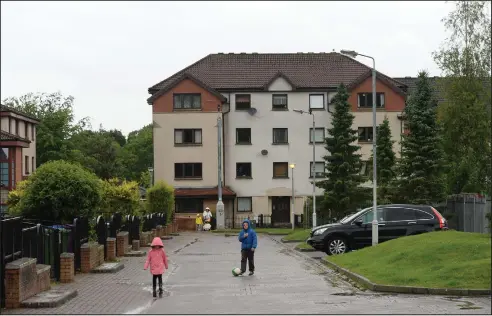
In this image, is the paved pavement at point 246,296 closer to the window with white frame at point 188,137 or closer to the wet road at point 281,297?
the wet road at point 281,297

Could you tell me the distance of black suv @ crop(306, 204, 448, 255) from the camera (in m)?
27.9

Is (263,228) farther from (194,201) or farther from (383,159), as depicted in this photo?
(383,159)

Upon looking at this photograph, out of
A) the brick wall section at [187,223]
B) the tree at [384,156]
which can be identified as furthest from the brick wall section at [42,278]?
the brick wall section at [187,223]

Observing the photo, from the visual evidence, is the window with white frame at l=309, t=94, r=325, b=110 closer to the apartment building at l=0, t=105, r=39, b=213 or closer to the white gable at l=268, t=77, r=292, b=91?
the white gable at l=268, t=77, r=292, b=91

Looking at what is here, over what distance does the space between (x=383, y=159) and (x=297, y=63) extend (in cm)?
1877

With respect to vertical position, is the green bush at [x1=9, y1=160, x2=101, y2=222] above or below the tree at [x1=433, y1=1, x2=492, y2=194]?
below

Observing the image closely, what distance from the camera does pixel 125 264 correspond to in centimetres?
2641

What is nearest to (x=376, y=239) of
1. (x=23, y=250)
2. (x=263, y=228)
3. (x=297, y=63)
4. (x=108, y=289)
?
(x=108, y=289)

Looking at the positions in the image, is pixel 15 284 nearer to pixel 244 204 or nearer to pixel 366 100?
pixel 244 204

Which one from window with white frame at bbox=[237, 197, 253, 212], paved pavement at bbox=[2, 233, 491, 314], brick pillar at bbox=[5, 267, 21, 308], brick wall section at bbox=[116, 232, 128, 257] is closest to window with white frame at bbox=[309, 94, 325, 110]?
window with white frame at bbox=[237, 197, 253, 212]

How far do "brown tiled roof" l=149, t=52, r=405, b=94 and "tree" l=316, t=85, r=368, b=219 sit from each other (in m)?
14.5

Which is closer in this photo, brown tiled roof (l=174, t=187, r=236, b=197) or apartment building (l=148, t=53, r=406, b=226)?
brown tiled roof (l=174, t=187, r=236, b=197)

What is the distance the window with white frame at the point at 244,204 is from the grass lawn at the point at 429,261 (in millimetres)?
41244

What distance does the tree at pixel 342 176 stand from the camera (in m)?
50.5
